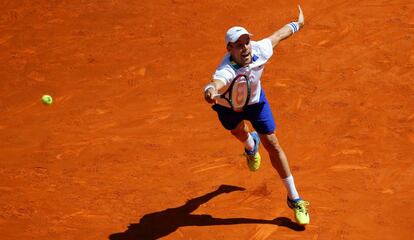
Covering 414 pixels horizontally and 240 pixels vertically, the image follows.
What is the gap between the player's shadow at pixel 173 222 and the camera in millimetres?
7418

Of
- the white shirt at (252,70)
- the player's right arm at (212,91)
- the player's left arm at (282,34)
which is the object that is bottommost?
the player's right arm at (212,91)

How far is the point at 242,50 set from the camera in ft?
22.2

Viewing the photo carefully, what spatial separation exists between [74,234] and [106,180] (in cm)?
112

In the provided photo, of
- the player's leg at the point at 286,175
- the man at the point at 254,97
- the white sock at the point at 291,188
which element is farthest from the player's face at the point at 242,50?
the white sock at the point at 291,188

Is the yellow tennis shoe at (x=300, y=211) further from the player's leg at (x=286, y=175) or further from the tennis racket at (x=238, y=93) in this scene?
the tennis racket at (x=238, y=93)

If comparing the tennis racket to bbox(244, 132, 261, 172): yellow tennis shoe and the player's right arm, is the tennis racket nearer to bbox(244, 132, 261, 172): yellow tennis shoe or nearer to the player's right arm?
the player's right arm

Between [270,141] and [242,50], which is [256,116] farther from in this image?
[242,50]

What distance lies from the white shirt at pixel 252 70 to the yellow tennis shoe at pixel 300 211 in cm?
116

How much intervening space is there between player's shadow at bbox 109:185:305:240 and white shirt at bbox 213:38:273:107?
1.33 metres

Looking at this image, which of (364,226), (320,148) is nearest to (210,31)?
(320,148)

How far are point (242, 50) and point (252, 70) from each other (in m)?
0.26

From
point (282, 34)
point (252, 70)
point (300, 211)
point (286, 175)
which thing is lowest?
point (300, 211)

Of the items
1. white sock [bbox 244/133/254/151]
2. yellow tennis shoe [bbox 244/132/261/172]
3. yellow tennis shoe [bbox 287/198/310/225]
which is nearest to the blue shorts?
white sock [bbox 244/133/254/151]

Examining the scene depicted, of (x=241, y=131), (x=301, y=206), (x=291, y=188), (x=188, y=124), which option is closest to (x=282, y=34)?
(x=241, y=131)
